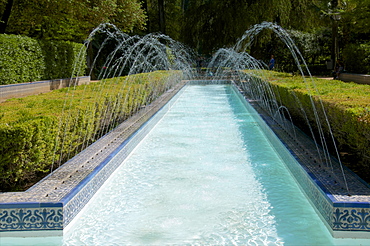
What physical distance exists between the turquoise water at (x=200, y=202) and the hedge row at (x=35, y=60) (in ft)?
21.1

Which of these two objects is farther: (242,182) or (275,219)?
(242,182)

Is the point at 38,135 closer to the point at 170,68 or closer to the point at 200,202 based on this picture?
the point at 200,202

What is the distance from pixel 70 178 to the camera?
3.92 meters

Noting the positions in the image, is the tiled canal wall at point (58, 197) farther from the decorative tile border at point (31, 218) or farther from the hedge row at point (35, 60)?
the hedge row at point (35, 60)

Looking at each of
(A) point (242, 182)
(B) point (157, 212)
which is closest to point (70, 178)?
(B) point (157, 212)

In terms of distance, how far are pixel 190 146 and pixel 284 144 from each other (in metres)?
1.55

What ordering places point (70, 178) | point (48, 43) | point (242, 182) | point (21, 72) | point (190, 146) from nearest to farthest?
point (70, 178)
point (242, 182)
point (190, 146)
point (21, 72)
point (48, 43)

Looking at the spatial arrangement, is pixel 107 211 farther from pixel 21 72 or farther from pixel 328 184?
pixel 21 72

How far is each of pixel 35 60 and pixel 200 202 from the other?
34.5 ft

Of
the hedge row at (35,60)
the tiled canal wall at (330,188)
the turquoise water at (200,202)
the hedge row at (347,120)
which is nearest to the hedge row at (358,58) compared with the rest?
the hedge row at (347,120)

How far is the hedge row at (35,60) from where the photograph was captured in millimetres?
11031

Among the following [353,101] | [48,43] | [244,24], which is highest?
[244,24]

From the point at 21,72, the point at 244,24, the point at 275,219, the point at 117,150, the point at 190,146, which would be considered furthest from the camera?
the point at 244,24

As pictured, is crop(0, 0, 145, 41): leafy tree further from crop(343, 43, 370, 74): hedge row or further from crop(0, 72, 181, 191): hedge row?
crop(343, 43, 370, 74): hedge row
